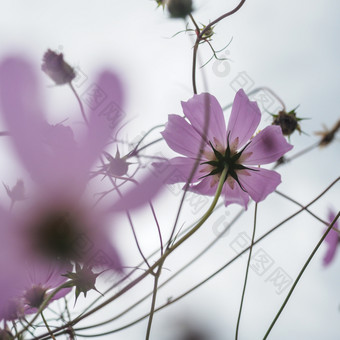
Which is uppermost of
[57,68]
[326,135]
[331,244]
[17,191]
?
[57,68]

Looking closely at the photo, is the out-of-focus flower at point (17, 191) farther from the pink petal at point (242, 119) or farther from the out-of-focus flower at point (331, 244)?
the out-of-focus flower at point (331, 244)

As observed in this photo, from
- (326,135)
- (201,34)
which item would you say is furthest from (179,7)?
(326,135)

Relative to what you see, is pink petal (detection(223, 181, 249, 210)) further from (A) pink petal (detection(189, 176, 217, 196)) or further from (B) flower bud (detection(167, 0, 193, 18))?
(B) flower bud (detection(167, 0, 193, 18))

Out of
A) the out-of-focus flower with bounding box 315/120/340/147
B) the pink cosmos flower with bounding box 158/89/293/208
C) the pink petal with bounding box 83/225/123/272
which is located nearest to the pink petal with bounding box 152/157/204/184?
the pink cosmos flower with bounding box 158/89/293/208

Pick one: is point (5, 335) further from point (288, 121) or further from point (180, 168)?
point (288, 121)

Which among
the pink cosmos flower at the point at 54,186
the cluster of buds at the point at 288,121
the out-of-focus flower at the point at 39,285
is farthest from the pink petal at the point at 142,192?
the cluster of buds at the point at 288,121

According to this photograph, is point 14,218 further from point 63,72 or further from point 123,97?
point 63,72

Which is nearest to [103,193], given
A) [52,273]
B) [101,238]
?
[101,238]
